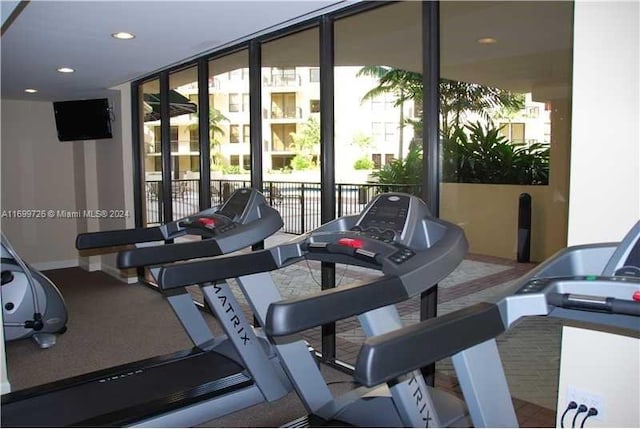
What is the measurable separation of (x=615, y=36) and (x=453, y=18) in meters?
1.05

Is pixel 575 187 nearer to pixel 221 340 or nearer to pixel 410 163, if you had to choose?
pixel 410 163

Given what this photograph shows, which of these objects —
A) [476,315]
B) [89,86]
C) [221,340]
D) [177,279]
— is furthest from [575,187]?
[89,86]

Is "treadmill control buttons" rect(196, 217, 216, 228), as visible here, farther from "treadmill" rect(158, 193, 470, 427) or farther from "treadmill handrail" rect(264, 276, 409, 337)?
"treadmill handrail" rect(264, 276, 409, 337)

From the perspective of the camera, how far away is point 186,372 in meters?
2.95

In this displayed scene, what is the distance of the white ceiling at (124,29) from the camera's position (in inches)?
115

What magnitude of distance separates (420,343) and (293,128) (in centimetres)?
287

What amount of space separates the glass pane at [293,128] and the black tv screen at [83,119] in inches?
110

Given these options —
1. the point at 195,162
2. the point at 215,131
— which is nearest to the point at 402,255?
the point at 215,131

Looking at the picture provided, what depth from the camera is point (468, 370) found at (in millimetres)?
1390

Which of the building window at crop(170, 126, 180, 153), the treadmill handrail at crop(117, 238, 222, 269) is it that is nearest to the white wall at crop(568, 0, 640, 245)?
the treadmill handrail at crop(117, 238, 222, 269)

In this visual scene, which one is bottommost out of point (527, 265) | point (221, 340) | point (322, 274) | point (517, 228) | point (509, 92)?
point (221, 340)

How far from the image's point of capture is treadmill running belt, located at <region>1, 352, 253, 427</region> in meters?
2.45

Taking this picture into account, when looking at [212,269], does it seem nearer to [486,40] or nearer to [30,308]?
[486,40]

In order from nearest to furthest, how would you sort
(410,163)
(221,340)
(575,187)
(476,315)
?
1. (476,315)
2. (575,187)
3. (410,163)
4. (221,340)
